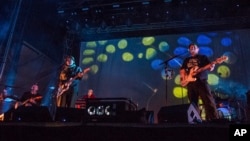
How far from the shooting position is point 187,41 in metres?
10.1

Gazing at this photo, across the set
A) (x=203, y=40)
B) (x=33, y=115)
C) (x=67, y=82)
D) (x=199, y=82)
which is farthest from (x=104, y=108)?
(x=203, y=40)

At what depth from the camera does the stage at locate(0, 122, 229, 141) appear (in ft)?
10.7

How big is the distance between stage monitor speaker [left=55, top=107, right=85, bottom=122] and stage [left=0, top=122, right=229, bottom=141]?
90 centimetres

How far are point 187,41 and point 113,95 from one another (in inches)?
119

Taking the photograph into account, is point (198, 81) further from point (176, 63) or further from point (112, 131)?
point (176, 63)

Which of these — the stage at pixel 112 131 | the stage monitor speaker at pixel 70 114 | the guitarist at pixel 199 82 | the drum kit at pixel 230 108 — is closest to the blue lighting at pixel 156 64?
the drum kit at pixel 230 108

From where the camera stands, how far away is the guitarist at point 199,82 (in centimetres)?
585

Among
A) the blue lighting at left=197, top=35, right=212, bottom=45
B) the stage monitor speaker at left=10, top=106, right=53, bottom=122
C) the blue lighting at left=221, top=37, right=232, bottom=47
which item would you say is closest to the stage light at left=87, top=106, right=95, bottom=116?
the stage monitor speaker at left=10, top=106, right=53, bottom=122

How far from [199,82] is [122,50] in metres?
4.97

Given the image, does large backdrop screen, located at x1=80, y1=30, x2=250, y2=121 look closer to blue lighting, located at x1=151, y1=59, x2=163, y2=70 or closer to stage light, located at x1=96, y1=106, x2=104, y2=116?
blue lighting, located at x1=151, y1=59, x2=163, y2=70

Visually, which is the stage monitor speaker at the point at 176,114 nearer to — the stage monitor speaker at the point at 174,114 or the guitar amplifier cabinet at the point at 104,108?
the stage monitor speaker at the point at 174,114

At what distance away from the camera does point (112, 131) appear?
3.57 meters

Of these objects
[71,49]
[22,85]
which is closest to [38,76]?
[22,85]

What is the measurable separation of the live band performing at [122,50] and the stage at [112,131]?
3861mm
